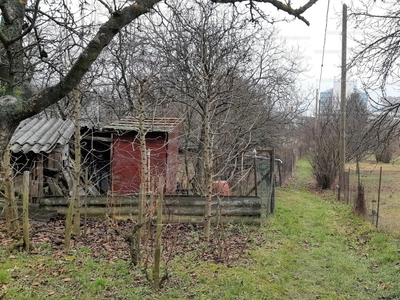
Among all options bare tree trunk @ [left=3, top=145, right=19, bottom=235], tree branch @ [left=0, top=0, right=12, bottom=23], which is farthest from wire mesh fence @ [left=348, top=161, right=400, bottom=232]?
tree branch @ [left=0, top=0, right=12, bottom=23]

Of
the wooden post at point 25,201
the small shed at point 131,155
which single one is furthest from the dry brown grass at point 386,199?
the wooden post at point 25,201

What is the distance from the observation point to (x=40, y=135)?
32.1ft

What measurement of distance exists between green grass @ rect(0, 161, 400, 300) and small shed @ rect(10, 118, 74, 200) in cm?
339

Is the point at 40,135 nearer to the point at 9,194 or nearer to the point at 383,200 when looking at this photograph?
the point at 9,194

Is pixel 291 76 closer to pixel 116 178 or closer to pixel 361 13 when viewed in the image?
pixel 361 13

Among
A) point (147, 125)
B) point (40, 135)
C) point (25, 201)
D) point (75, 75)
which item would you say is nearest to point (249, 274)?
point (25, 201)

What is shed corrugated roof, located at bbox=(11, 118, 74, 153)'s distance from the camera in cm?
891

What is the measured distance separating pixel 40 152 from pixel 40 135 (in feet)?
3.48

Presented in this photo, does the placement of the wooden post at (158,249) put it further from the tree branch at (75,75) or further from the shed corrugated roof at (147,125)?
the shed corrugated roof at (147,125)

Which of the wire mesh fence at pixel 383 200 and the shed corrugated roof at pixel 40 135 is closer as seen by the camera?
the shed corrugated roof at pixel 40 135

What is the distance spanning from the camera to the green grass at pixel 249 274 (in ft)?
15.6

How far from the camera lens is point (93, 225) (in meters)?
8.49

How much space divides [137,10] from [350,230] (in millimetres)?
8146

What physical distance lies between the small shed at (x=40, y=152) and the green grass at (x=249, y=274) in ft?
11.1
